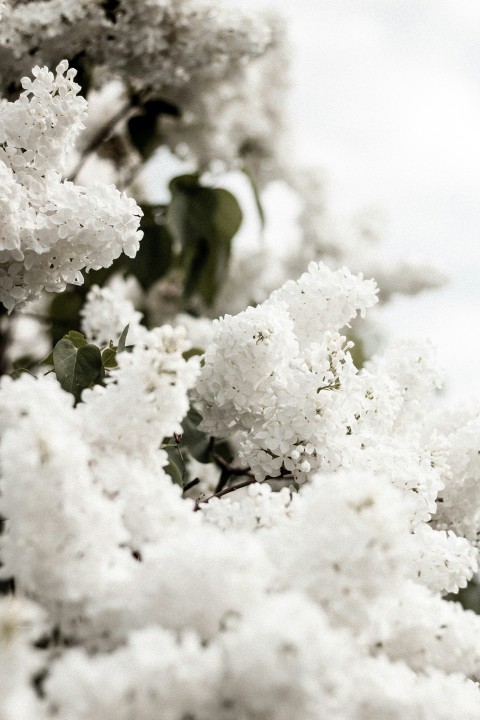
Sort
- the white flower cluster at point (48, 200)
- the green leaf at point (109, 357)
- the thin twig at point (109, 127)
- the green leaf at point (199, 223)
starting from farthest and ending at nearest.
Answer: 1. the thin twig at point (109, 127)
2. the green leaf at point (199, 223)
3. the green leaf at point (109, 357)
4. the white flower cluster at point (48, 200)

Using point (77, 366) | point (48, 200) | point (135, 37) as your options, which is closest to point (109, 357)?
point (77, 366)

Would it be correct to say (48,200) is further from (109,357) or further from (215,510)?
(215,510)

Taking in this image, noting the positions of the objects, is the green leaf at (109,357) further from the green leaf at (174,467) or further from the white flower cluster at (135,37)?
the white flower cluster at (135,37)

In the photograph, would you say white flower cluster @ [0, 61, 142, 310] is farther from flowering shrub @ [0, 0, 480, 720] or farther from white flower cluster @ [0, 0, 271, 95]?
white flower cluster @ [0, 0, 271, 95]

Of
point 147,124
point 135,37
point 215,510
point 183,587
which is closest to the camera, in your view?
point 183,587

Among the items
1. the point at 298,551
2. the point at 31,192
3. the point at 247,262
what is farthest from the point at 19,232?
the point at 247,262

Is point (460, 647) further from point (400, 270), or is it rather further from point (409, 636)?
point (400, 270)

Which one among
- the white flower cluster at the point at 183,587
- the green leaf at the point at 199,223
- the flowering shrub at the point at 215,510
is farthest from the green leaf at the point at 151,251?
A: the white flower cluster at the point at 183,587
